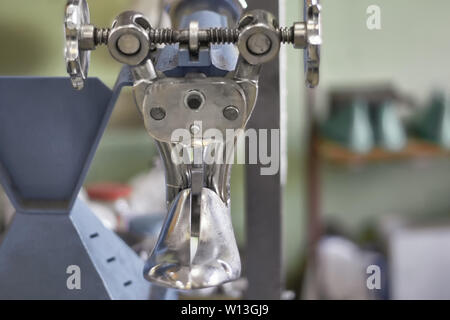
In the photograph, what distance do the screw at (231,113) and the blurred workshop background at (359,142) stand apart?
1.35m

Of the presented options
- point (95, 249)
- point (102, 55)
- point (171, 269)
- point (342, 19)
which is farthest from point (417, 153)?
point (171, 269)

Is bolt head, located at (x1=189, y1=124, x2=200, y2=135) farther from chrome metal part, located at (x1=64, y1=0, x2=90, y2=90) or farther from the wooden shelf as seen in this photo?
the wooden shelf

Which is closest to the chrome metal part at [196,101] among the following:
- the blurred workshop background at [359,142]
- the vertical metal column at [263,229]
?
the vertical metal column at [263,229]

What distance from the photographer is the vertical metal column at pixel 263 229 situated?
2.28 feet

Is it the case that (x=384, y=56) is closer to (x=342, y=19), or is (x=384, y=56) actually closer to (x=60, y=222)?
(x=342, y=19)

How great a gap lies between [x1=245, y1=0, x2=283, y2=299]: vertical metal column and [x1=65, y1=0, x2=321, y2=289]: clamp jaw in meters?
0.18

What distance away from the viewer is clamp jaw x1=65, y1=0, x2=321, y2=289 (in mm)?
464

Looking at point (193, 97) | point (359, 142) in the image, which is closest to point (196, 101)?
point (193, 97)

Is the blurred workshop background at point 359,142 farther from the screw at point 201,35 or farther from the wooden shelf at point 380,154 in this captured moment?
the screw at point 201,35

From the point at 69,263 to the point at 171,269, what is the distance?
0.64 ft

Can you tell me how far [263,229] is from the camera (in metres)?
0.71

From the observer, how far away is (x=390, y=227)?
2012 millimetres

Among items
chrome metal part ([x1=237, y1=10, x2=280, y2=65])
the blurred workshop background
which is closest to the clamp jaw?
chrome metal part ([x1=237, y1=10, x2=280, y2=65])

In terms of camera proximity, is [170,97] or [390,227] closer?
[170,97]
